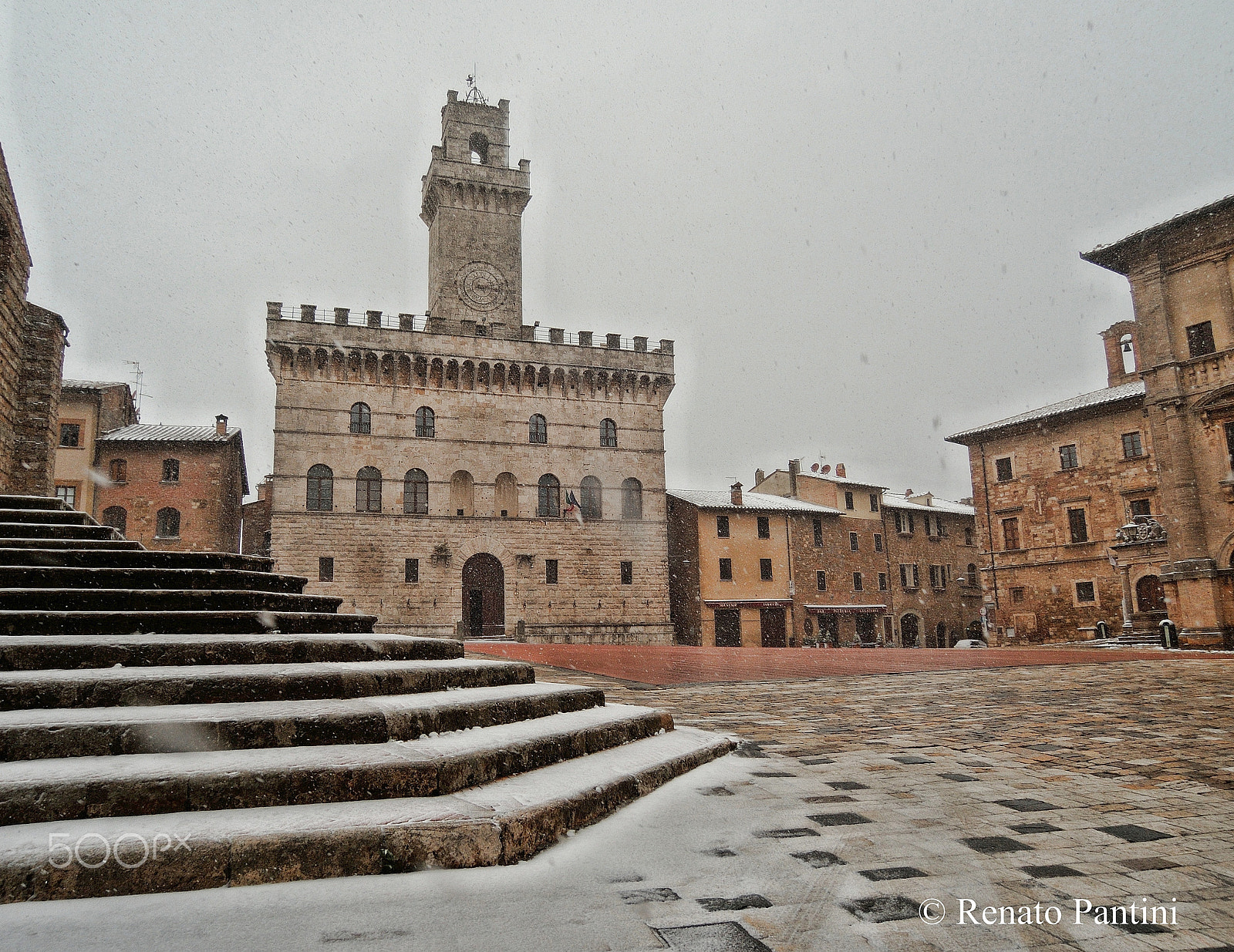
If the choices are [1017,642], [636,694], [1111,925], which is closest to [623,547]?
[1017,642]

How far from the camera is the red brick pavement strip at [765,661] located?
11.1 m

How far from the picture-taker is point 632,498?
33.2 metres

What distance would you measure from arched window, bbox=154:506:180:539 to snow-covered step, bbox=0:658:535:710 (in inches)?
1169

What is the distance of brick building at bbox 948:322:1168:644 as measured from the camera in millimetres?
27938

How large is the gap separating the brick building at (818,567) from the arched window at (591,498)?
521cm

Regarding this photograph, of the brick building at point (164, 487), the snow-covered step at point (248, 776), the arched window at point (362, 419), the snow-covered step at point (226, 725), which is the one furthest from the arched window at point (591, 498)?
the snow-covered step at point (248, 776)

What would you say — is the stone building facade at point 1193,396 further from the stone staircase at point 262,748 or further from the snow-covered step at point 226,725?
the snow-covered step at point 226,725

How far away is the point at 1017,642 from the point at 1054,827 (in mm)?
31741

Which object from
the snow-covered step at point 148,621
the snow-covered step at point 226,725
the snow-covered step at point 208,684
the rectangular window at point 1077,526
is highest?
the rectangular window at point 1077,526

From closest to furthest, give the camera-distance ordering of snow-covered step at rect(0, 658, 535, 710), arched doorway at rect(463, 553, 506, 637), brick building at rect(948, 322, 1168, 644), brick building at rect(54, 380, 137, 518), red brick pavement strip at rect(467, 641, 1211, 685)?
snow-covered step at rect(0, 658, 535, 710) < red brick pavement strip at rect(467, 641, 1211, 685) < brick building at rect(948, 322, 1168, 644) < brick building at rect(54, 380, 137, 518) < arched doorway at rect(463, 553, 506, 637)

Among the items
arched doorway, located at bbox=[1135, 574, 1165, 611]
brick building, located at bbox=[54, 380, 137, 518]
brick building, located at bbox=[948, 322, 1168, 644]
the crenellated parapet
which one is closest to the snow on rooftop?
brick building, located at bbox=[948, 322, 1168, 644]

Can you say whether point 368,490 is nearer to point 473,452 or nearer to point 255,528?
point 473,452

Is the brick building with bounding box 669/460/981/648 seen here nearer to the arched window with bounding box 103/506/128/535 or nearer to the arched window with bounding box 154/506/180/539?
the arched window with bounding box 154/506/180/539

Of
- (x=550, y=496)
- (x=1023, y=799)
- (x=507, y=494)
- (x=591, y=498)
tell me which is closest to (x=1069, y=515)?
(x=591, y=498)
